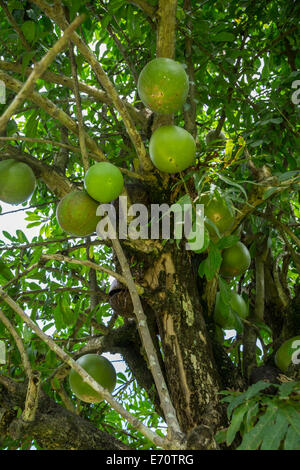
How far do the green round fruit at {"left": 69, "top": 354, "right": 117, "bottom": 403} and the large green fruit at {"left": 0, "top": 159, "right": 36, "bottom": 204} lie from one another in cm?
94

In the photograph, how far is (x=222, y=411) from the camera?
2008 mm

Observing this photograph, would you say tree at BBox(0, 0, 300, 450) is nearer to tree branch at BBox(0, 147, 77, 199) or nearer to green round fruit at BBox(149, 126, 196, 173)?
tree branch at BBox(0, 147, 77, 199)

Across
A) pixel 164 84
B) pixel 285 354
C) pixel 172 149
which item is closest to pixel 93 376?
pixel 285 354

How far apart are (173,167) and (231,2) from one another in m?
1.59

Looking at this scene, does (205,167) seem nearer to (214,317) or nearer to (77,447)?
(214,317)

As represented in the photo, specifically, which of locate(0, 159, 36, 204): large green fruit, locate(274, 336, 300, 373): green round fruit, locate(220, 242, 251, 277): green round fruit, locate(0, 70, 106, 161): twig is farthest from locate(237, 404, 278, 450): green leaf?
locate(0, 159, 36, 204): large green fruit

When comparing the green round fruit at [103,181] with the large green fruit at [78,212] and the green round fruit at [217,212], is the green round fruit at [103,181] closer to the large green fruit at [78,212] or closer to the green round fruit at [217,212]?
the large green fruit at [78,212]

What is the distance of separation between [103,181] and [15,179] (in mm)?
617

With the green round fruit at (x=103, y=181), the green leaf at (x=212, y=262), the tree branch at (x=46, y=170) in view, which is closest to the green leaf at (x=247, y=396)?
the green leaf at (x=212, y=262)

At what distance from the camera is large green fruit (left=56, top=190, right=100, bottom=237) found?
232cm

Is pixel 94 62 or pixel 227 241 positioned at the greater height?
pixel 94 62

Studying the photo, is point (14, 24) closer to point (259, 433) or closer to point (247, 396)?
point (247, 396)

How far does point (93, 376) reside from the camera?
8.38 ft

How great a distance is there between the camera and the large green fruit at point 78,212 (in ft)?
7.61
